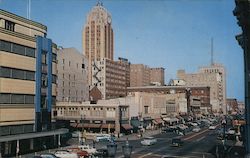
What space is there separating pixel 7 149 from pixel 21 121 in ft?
17.7

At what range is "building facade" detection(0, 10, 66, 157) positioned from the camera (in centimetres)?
5822

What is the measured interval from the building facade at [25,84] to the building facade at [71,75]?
177ft

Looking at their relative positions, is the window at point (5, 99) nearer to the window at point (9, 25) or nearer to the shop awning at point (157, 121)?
the window at point (9, 25)

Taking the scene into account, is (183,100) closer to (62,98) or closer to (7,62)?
(62,98)

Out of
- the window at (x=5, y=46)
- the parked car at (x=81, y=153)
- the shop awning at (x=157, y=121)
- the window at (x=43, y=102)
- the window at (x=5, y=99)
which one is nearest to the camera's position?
the window at (x=5, y=99)

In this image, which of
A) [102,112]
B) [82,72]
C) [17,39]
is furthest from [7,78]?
[82,72]

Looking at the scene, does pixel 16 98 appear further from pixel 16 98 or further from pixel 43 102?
pixel 43 102

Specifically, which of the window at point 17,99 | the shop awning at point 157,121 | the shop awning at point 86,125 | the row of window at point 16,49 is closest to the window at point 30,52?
the row of window at point 16,49

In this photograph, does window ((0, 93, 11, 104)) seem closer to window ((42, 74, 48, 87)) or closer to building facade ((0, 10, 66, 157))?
building facade ((0, 10, 66, 157))

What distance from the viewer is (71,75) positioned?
Result: 13250 centimetres

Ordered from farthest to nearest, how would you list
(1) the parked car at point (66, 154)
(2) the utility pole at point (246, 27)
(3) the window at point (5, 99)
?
(3) the window at point (5, 99)
(1) the parked car at point (66, 154)
(2) the utility pole at point (246, 27)

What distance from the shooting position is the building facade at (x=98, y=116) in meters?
103

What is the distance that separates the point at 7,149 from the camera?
58469 mm

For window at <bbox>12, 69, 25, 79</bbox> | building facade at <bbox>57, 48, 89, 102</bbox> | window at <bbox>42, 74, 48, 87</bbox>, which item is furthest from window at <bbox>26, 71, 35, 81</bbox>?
building facade at <bbox>57, 48, 89, 102</bbox>
